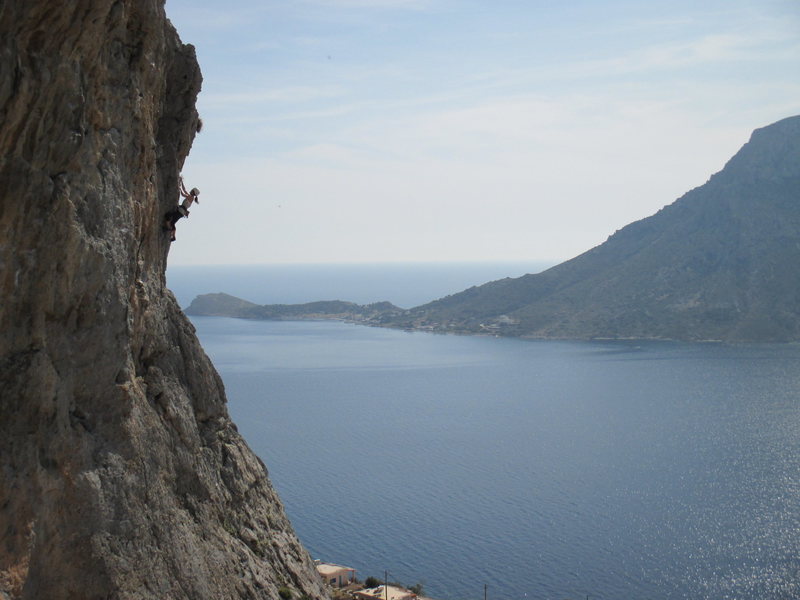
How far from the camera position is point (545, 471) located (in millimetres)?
55906

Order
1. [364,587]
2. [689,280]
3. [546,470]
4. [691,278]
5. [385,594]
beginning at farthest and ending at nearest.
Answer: [691,278], [689,280], [546,470], [364,587], [385,594]

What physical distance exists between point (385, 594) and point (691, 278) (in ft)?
440

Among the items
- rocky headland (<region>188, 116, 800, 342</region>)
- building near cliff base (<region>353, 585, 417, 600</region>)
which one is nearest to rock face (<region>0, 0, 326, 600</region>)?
building near cliff base (<region>353, 585, 417, 600</region>)

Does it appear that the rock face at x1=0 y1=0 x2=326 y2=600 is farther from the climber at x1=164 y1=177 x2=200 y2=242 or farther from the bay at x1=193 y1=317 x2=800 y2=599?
the bay at x1=193 y1=317 x2=800 y2=599

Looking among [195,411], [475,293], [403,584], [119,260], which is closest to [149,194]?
[119,260]

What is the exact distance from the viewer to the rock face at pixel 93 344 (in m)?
10.5

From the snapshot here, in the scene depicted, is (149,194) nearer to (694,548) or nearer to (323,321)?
(694,548)

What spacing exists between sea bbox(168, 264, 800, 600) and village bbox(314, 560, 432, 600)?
2.46 meters

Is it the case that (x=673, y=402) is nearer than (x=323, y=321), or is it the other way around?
(x=673, y=402)

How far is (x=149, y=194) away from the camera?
15.1 meters

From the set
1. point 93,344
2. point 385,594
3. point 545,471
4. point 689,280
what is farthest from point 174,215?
point 689,280

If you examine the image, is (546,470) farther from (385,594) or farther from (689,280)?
(689,280)

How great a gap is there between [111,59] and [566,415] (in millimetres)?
68684

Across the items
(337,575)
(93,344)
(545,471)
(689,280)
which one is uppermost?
(689,280)
